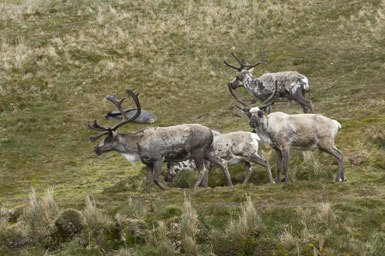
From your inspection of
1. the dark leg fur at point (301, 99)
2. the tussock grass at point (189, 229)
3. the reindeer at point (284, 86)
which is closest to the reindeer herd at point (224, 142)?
the tussock grass at point (189, 229)

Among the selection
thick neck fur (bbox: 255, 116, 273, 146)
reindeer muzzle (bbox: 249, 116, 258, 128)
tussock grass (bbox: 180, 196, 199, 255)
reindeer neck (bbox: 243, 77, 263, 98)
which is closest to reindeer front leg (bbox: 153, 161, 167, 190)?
reindeer muzzle (bbox: 249, 116, 258, 128)

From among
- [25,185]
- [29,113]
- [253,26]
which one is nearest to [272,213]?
[25,185]

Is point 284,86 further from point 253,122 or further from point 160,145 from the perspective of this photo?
point 160,145

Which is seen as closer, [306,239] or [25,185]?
[306,239]

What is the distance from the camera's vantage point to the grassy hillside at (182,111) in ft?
28.2

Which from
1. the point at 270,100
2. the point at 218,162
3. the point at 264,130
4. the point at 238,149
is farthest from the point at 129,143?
the point at 270,100

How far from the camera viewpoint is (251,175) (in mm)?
14898

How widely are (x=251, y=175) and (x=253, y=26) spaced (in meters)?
25.8

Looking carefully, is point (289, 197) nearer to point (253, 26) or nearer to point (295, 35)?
point (295, 35)

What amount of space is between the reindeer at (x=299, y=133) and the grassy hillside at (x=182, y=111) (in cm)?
85

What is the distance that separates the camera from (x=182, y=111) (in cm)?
2706

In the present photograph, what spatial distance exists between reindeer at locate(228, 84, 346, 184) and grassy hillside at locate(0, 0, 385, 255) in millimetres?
849

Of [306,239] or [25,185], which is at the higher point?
[306,239]

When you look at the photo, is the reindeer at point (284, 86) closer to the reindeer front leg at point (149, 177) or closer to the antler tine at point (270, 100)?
the antler tine at point (270, 100)
